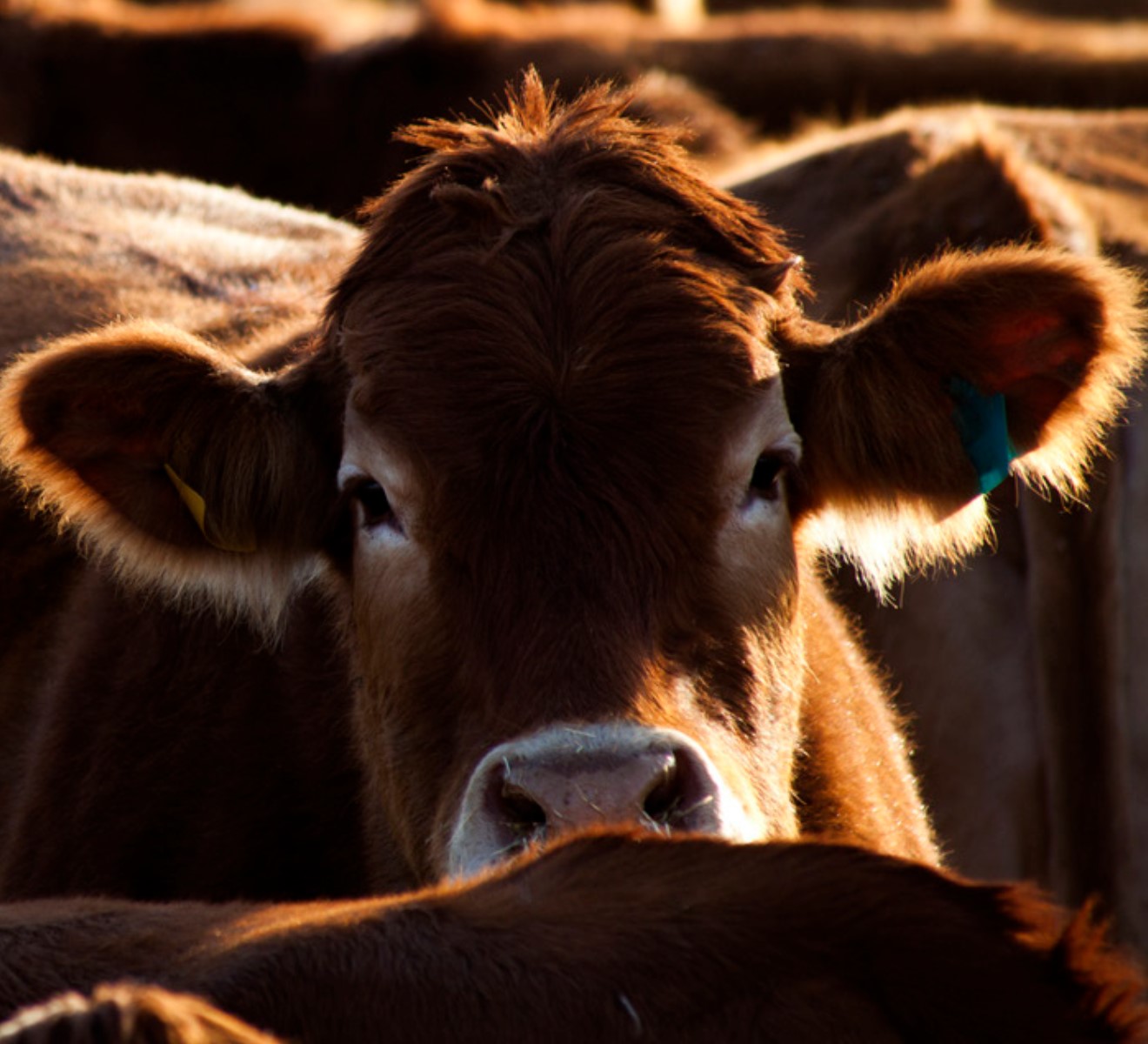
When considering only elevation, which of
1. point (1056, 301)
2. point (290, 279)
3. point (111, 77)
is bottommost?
point (1056, 301)

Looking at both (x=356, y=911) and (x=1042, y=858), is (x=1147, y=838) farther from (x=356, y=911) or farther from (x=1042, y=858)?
(x=356, y=911)

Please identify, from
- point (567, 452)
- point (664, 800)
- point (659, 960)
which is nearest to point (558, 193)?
point (567, 452)

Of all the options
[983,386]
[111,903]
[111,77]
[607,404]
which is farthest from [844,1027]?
[111,77]

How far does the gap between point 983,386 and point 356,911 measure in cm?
192

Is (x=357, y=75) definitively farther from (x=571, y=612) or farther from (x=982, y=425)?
(x=571, y=612)

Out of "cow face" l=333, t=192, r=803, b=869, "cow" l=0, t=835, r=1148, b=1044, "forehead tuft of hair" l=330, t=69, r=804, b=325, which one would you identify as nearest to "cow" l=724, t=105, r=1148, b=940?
"forehead tuft of hair" l=330, t=69, r=804, b=325

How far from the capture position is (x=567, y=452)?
10.0 ft

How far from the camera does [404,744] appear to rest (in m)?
3.27

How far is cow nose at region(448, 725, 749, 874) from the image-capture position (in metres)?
2.65

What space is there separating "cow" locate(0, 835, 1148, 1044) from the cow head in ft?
2.65

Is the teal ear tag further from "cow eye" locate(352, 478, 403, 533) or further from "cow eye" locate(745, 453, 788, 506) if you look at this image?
"cow eye" locate(352, 478, 403, 533)

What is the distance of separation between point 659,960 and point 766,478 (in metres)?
1.59

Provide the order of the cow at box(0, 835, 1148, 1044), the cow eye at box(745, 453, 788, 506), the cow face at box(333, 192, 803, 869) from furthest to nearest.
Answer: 1. the cow eye at box(745, 453, 788, 506)
2. the cow face at box(333, 192, 803, 869)
3. the cow at box(0, 835, 1148, 1044)

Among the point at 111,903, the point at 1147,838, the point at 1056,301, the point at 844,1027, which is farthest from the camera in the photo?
the point at 1147,838
